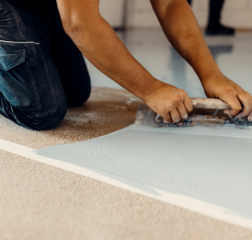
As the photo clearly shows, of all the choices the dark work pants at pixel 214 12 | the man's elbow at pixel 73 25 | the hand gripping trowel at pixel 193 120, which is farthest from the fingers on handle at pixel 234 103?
the dark work pants at pixel 214 12

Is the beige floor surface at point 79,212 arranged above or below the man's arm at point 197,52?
below

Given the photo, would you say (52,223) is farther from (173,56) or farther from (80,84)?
(173,56)

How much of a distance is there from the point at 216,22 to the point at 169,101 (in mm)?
5718

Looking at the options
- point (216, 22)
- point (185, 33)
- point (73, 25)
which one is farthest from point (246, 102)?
point (216, 22)

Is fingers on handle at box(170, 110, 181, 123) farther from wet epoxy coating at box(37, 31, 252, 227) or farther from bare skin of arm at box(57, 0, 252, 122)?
wet epoxy coating at box(37, 31, 252, 227)

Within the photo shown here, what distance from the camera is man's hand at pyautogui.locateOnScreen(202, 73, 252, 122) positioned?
1112mm

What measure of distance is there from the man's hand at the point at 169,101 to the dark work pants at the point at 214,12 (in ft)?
18.1

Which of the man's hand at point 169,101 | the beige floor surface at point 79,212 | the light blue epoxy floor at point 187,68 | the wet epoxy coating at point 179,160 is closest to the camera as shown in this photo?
the beige floor surface at point 79,212

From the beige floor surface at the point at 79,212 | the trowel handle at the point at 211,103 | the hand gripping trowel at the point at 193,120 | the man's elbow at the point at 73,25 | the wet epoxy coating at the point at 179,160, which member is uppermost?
the man's elbow at the point at 73,25

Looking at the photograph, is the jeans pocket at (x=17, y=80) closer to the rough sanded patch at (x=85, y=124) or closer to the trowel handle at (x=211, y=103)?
the rough sanded patch at (x=85, y=124)

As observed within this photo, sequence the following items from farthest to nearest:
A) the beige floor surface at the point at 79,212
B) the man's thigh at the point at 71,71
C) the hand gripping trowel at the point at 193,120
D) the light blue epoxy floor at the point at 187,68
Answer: the light blue epoxy floor at the point at 187,68, the man's thigh at the point at 71,71, the hand gripping trowel at the point at 193,120, the beige floor surface at the point at 79,212

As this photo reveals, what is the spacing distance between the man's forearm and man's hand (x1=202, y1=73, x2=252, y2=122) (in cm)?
7

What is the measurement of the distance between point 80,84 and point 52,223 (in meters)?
1.16

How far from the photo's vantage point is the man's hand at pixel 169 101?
1.07m
